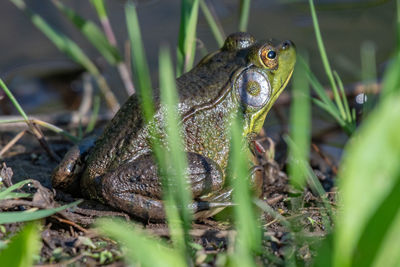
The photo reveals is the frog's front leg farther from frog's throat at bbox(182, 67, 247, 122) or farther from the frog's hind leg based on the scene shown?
frog's throat at bbox(182, 67, 247, 122)

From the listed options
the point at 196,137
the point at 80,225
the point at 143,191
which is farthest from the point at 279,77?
the point at 80,225

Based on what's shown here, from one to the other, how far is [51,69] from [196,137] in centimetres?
374

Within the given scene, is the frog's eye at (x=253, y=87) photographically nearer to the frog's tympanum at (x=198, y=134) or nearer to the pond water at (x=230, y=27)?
the frog's tympanum at (x=198, y=134)

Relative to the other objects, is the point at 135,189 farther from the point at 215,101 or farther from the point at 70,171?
the point at 215,101

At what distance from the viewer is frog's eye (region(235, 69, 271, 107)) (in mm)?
3350

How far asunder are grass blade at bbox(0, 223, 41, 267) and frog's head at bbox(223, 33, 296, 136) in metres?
1.97

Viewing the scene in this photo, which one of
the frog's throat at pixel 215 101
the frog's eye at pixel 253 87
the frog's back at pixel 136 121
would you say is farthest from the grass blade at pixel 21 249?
the frog's eye at pixel 253 87

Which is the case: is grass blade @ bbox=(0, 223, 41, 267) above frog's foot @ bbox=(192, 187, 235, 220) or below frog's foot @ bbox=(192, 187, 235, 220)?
above

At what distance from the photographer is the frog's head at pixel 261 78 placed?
3.34 meters

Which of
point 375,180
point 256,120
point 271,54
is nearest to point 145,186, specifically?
point 256,120

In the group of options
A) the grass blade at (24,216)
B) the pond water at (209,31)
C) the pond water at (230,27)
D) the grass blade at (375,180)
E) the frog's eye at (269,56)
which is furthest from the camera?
the pond water at (230,27)

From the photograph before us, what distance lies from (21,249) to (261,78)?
2.13 meters

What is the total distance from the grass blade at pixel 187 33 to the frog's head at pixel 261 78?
0.48m

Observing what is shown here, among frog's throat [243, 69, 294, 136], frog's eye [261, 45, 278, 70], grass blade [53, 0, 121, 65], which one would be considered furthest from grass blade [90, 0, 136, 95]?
frog's throat [243, 69, 294, 136]
